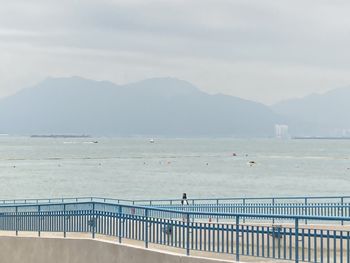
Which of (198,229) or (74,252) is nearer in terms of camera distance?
(198,229)

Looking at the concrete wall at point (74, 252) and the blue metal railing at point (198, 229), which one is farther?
the concrete wall at point (74, 252)

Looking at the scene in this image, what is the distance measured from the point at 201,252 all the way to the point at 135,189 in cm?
7792

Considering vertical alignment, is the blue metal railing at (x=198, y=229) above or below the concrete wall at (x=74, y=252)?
above

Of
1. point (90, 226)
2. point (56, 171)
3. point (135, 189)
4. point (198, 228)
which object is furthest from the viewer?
point (56, 171)

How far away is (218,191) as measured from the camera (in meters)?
87.9

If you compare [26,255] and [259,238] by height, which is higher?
[259,238]

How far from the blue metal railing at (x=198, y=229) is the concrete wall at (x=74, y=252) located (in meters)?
0.42

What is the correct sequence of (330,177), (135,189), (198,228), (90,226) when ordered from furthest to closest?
(330,177) → (135,189) → (90,226) → (198,228)

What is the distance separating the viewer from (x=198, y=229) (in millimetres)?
15945

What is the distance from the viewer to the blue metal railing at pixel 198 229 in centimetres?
1424

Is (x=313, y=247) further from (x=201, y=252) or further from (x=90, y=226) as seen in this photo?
(x=90, y=226)

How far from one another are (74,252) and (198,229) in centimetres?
457

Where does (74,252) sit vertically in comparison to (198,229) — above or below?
below

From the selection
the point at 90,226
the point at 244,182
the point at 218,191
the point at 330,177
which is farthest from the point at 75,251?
the point at 330,177
